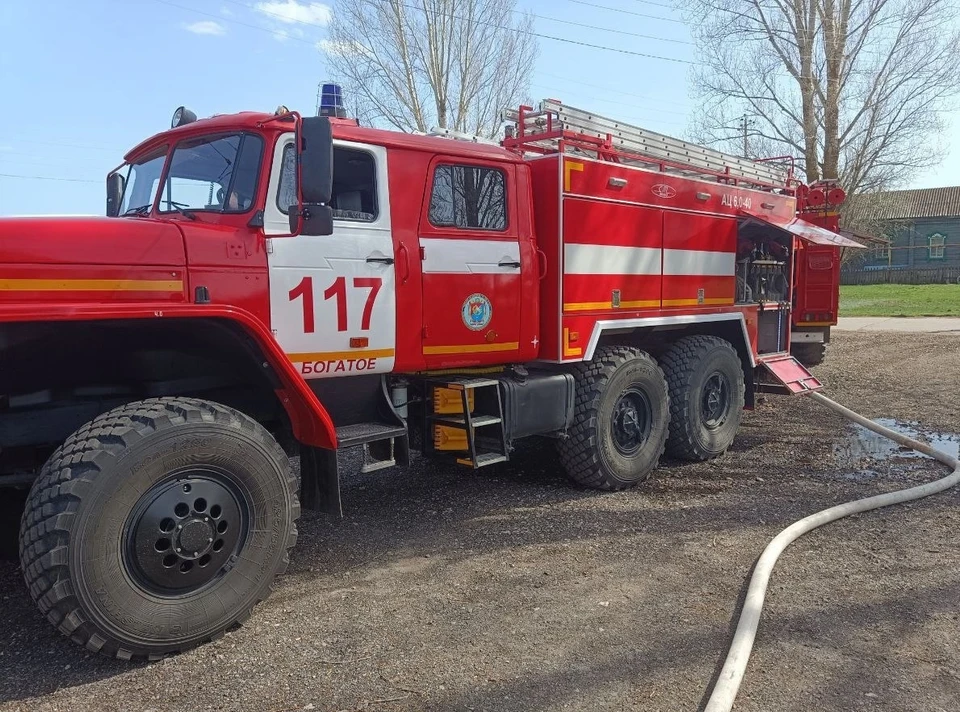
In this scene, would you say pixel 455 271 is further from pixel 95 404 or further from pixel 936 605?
pixel 936 605

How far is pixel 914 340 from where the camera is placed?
1537cm

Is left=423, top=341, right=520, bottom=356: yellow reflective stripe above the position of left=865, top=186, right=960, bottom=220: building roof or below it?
below

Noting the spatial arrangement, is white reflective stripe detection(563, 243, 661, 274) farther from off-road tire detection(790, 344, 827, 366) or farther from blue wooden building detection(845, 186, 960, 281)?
blue wooden building detection(845, 186, 960, 281)

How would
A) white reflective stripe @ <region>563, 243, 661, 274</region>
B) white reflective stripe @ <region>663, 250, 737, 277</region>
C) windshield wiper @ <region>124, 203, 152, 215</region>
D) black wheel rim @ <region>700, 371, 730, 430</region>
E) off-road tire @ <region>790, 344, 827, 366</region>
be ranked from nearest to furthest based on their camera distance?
1. windshield wiper @ <region>124, 203, 152, 215</region>
2. white reflective stripe @ <region>563, 243, 661, 274</region>
3. white reflective stripe @ <region>663, 250, 737, 277</region>
4. black wheel rim @ <region>700, 371, 730, 430</region>
5. off-road tire @ <region>790, 344, 827, 366</region>

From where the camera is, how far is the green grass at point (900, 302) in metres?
22.9

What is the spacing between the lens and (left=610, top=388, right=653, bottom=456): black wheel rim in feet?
20.0

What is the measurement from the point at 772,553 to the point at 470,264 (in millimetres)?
2551

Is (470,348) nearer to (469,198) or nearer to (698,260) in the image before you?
(469,198)

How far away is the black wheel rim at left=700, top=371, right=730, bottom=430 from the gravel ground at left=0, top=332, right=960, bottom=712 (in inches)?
39.3

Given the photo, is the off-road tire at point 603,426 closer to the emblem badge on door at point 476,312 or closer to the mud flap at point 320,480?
the emblem badge on door at point 476,312

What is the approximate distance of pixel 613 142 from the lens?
20.5 ft

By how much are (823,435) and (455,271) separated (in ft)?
16.1

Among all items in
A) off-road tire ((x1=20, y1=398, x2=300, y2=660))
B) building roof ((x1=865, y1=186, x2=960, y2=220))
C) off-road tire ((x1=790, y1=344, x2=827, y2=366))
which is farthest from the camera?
building roof ((x1=865, y1=186, x2=960, y2=220))

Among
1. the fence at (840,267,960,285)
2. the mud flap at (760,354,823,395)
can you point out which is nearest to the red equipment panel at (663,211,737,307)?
the mud flap at (760,354,823,395)
